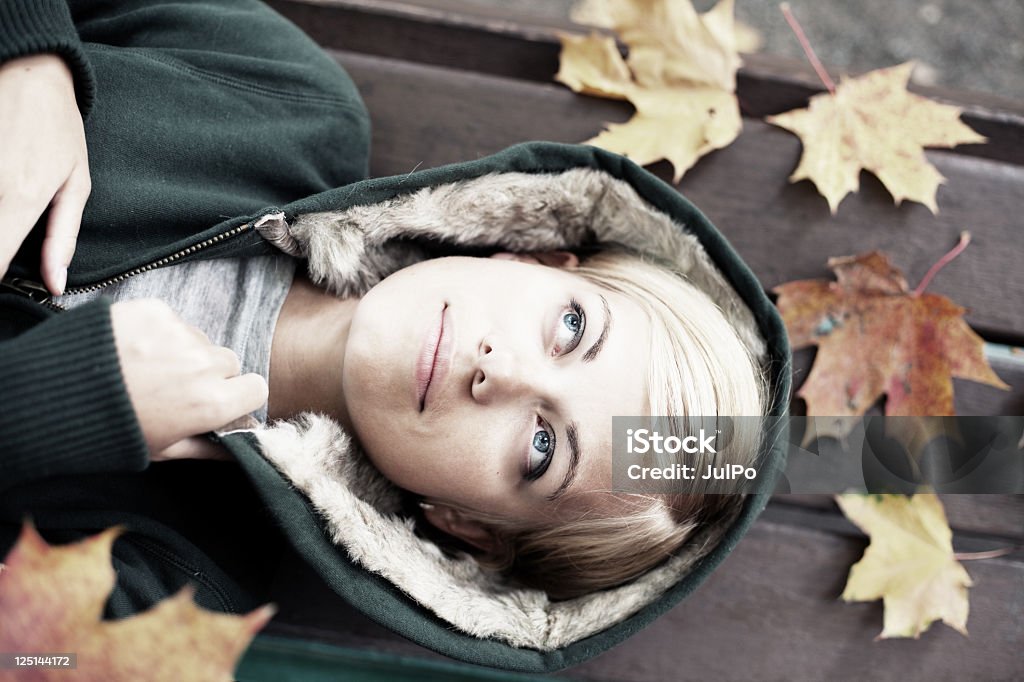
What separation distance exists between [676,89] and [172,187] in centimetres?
91

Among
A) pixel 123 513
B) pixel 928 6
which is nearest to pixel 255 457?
pixel 123 513

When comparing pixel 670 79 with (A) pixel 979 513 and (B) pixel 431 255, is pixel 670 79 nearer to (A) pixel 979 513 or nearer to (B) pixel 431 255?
(B) pixel 431 255

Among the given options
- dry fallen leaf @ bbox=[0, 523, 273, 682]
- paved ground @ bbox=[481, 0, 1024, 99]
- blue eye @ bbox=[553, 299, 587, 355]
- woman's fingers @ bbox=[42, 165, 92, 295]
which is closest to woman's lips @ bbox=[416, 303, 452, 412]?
blue eye @ bbox=[553, 299, 587, 355]

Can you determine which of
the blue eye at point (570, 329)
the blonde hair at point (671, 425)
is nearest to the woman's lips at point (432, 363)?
the blue eye at point (570, 329)

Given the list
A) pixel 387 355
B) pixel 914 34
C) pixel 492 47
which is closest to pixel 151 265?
pixel 387 355

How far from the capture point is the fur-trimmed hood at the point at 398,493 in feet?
3.65

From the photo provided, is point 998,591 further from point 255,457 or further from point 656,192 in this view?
point 255,457

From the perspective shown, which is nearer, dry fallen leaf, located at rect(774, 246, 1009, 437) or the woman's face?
the woman's face

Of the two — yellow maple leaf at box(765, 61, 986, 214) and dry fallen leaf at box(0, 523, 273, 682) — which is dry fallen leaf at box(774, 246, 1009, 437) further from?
dry fallen leaf at box(0, 523, 273, 682)

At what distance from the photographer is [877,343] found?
1.43 m

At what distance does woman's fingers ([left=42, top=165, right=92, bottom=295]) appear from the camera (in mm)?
1055

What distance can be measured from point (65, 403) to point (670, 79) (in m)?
1.14

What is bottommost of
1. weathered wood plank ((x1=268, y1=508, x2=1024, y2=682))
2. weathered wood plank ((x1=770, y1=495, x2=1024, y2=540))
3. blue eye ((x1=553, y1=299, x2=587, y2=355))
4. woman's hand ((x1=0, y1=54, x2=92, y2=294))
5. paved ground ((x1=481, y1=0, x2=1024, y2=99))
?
weathered wood plank ((x1=268, y1=508, x2=1024, y2=682))

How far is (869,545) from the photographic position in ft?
4.74
